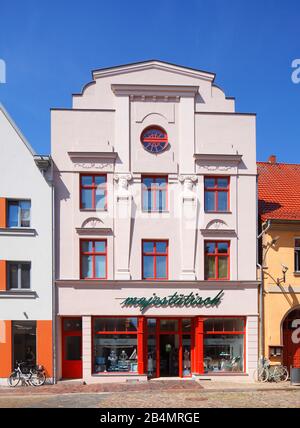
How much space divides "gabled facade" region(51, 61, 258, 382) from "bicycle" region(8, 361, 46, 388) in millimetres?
1036

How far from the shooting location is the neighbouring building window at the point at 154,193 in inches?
917

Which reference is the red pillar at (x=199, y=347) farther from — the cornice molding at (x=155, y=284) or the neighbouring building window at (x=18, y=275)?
the neighbouring building window at (x=18, y=275)

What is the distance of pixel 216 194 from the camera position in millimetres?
23609

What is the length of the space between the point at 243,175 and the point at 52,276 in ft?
32.0

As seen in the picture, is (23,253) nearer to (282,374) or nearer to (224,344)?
(224,344)

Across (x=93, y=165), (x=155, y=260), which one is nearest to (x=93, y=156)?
(x=93, y=165)

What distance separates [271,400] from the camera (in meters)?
18.3

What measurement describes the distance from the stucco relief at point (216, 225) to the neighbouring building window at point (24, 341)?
8868mm

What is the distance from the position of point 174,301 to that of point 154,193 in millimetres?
4922

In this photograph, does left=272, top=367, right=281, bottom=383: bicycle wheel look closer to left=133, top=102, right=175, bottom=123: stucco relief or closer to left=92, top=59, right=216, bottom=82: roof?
left=133, top=102, right=175, bottom=123: stucco relief

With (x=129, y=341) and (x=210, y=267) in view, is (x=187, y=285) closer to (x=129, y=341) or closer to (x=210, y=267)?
(x=210, y=267)

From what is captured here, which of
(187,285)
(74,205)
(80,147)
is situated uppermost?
(80,147)

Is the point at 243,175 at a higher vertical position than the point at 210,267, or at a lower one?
higher

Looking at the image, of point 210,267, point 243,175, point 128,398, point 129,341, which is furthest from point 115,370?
point 243,175
